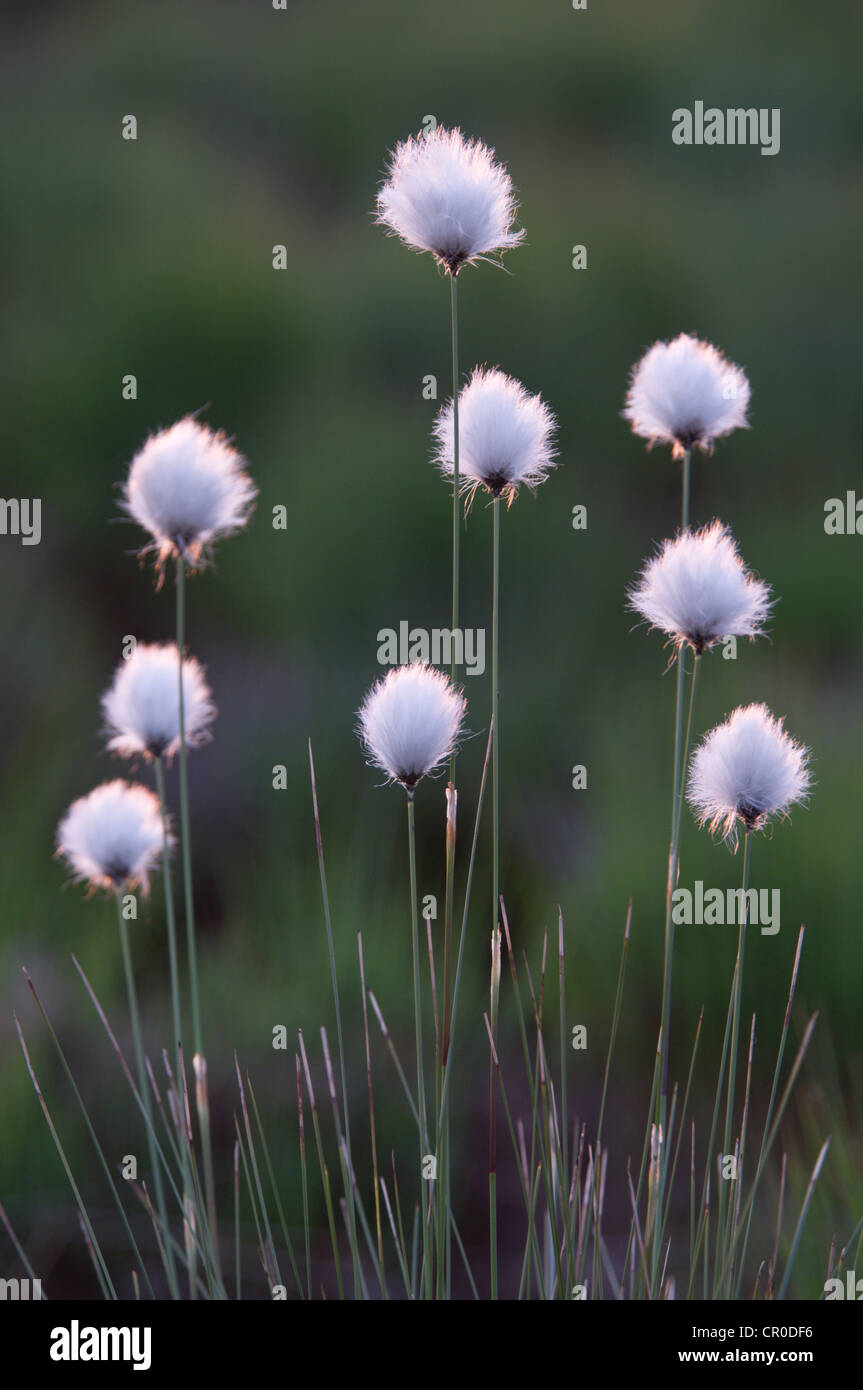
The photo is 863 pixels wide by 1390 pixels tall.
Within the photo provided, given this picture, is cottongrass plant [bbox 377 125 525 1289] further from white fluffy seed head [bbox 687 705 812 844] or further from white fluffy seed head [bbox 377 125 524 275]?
white fluffy seed head [bbox 687 705 812 844]

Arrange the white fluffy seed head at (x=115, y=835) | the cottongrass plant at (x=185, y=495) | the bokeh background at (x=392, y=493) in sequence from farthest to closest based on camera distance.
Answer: the bokeh background at (x=392, y=493), the white fluffy seed head at (x=115, y=835), the cottongrass plant at (x=185, y=495)

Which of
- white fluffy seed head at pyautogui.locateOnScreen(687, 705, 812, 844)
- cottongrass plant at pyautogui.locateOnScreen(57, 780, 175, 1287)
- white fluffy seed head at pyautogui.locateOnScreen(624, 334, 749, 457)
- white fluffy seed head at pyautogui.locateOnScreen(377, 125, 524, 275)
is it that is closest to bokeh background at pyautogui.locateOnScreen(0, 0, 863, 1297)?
white fluffy seed head at pyautogui.locateOnScreen(687, 705, 812, 844)

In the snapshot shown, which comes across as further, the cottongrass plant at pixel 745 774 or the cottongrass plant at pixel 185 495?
the cottongrass plant at pixel 745 774

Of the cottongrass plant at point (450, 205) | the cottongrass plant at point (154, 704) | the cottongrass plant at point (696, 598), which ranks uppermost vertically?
the cottongrass plant at point (450, 205)

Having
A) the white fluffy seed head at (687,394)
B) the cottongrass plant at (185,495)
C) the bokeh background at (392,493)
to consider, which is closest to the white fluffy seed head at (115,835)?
the cottongrass plant at (185,495)

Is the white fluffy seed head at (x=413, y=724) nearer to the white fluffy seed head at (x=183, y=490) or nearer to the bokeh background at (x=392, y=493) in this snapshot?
the white fluffy seed head at (x=183, y=490)

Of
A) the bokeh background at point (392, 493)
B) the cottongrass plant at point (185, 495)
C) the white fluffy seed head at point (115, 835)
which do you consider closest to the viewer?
the cottongrass plant at point (185, 495)
